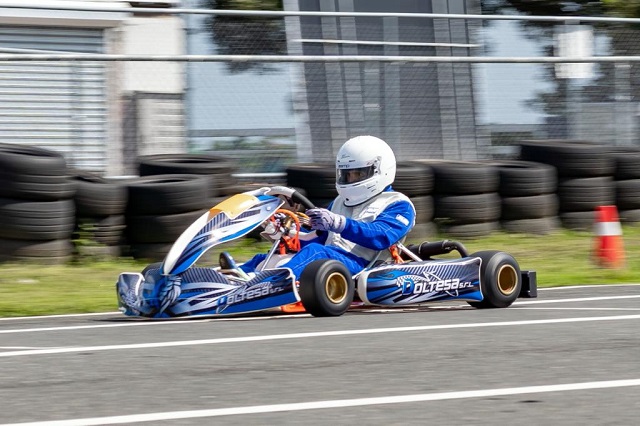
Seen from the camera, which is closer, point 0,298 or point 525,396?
point 525,396

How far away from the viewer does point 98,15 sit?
14.3 metres

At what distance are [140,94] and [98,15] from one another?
10.9 ft

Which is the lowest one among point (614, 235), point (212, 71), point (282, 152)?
point (614, 235)

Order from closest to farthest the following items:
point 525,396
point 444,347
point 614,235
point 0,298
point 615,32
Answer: point 525,396, point 444,347, point 0,298, point 614,235, point 615,32

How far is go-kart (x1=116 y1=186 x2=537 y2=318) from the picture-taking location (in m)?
6.79

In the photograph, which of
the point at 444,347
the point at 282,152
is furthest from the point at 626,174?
the point at 444,347

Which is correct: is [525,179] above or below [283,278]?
above

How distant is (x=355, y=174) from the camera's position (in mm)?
7648

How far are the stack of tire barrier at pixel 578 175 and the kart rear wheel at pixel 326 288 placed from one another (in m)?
5.67

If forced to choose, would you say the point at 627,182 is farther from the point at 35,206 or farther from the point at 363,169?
the point at 35,206

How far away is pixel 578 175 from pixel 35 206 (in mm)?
5653

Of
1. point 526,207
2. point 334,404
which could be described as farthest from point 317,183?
point 334,404

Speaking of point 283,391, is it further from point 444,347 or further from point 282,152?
point 282,152

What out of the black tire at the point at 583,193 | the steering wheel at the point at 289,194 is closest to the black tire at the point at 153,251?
the steering wheel at the point at 289,194
